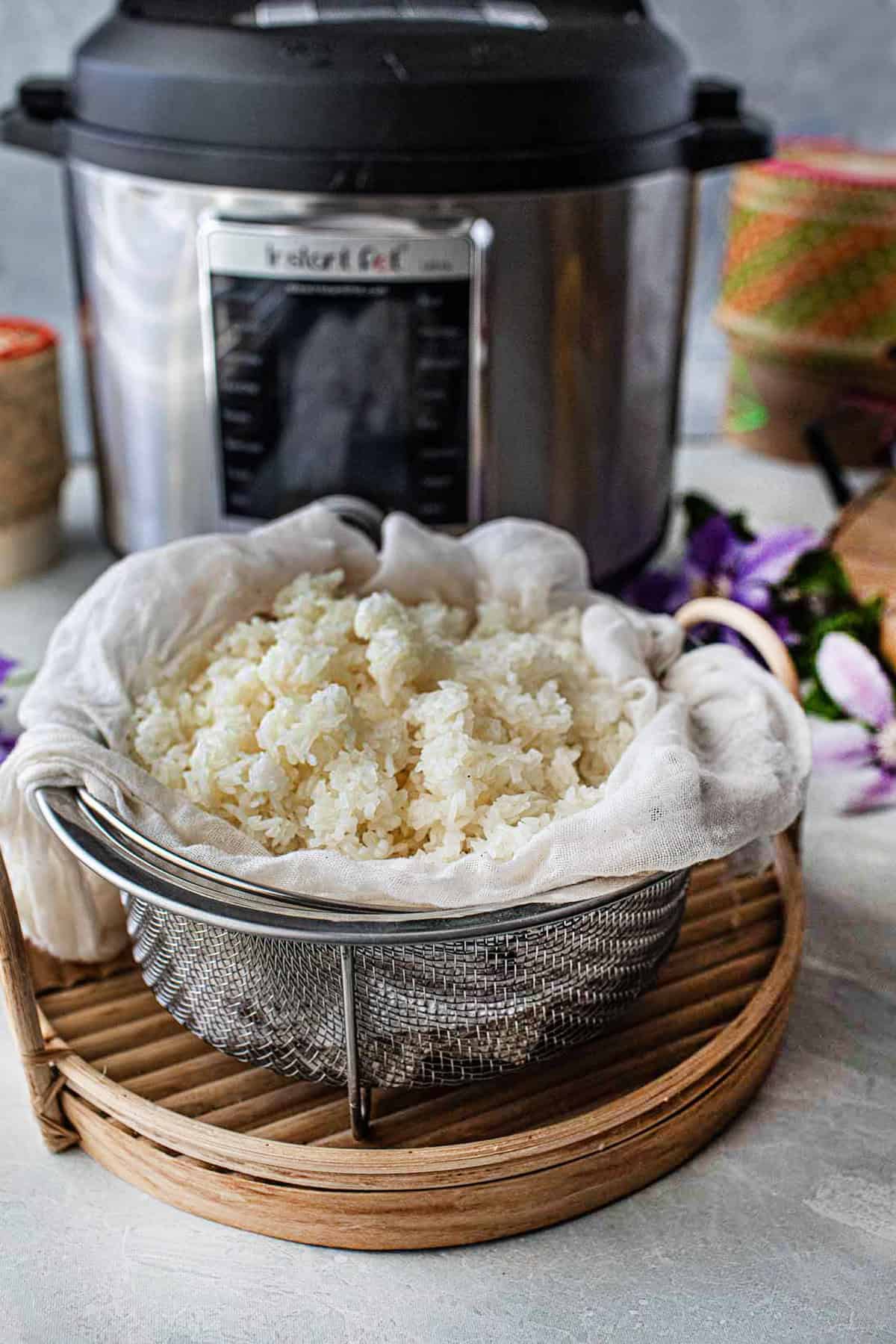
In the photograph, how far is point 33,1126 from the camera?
0.52 metres

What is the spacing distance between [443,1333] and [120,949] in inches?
8.3

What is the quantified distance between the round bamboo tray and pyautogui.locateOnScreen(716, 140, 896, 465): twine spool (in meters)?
0.58

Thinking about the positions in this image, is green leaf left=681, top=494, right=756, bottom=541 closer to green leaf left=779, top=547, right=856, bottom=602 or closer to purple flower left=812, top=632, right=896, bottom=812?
green leaf left=779, top=547, right=856, bottom=602

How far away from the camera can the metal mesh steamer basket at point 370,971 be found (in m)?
0.43

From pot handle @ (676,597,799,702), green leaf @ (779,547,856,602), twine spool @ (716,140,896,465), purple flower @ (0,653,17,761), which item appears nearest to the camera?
pot handle @ (676,597,799,702)

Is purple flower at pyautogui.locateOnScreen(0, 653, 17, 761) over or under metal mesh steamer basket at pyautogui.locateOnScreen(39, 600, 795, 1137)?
under

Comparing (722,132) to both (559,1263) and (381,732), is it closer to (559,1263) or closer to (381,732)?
(381,732)

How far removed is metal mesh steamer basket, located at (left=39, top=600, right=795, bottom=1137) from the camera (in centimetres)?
43

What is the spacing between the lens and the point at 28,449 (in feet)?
2.88

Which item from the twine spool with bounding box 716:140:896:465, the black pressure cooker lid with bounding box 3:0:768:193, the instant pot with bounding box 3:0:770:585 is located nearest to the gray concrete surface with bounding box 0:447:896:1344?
the instant pot with bounding box 3:0:770:585

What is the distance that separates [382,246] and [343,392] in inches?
3.3

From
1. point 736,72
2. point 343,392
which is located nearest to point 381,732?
point 343,392

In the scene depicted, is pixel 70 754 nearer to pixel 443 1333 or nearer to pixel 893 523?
pixel 443 1333

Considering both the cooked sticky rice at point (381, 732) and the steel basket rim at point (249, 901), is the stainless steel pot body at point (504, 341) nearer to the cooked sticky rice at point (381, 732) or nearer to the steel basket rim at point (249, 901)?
the cooked sticky rice at point (381, 732)
